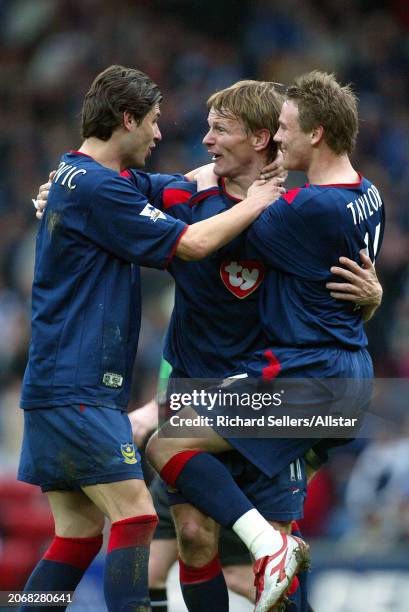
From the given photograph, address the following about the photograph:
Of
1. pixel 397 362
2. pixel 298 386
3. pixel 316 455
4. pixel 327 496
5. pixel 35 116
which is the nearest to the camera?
pixel 298 386

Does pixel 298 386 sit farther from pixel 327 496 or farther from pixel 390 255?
pixel 390 255

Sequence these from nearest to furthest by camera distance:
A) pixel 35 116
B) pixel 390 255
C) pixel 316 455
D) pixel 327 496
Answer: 1. pixel 316 455
2. pixel 327 496
3. pixel 390 255
4. pixel 35 116

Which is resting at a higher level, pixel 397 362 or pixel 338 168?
pixel 338 168

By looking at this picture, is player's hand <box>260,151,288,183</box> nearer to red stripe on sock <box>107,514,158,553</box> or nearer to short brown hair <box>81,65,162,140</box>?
short brown hair <box>81,65,162,140</box>

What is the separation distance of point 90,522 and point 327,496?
3.45 metres

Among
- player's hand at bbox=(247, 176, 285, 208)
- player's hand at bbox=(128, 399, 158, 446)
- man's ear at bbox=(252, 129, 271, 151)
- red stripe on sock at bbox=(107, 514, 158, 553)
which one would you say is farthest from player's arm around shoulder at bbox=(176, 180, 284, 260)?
player's hand at bbox=(128, 399, 158, 446)

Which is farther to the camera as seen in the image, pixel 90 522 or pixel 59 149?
pixel 59 149

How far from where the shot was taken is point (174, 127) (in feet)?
33.7

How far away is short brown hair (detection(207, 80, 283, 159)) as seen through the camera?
4.57 metres

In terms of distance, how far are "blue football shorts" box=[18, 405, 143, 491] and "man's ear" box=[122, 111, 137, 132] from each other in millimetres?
1079

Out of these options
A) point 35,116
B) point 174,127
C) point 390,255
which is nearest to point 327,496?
point 390,255

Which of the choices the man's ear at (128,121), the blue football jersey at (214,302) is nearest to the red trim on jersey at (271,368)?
the blue football jersey at (214,302)

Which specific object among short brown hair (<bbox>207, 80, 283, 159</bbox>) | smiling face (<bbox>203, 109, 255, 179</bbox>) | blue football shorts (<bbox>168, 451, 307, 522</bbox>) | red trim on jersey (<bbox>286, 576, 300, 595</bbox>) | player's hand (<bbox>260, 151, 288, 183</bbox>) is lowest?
red trim on jersey (<bbox>286, 576, 300, 595</bbox>)

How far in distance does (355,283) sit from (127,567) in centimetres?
138
